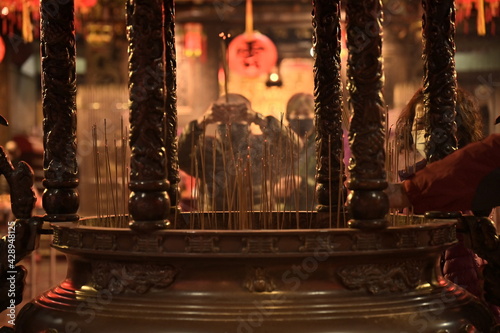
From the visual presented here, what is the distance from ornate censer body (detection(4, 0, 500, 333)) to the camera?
1.66 meters

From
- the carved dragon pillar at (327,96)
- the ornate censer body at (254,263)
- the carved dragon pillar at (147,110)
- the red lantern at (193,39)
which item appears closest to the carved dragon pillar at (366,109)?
the ornate censer body at (254,263)

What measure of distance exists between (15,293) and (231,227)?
64cm

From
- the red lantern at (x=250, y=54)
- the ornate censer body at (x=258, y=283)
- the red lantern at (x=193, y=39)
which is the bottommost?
the ornate censer body at (x=258, y=283)

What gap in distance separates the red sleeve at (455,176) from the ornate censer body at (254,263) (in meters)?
0.07

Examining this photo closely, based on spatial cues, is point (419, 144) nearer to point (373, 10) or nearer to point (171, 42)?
point (171, 42)

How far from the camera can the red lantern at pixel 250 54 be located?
7.41 meters

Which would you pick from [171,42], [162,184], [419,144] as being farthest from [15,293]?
[419,144]

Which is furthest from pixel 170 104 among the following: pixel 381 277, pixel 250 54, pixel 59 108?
pixel 250 54

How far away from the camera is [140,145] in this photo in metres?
1.76

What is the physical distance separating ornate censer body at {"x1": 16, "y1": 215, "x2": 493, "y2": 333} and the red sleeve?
0.22 feet

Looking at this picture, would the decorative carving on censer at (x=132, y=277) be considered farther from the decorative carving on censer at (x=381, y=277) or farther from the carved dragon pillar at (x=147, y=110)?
the decorative carving on censer at (x=381, y=277)

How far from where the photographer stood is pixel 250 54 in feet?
24.5

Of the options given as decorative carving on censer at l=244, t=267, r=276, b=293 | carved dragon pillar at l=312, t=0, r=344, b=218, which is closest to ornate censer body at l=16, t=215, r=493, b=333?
decorative carving on censer at l=244, t=267, r=276, b=293

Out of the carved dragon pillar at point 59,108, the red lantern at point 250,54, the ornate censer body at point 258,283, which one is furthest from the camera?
the red lantern at point 250,54
